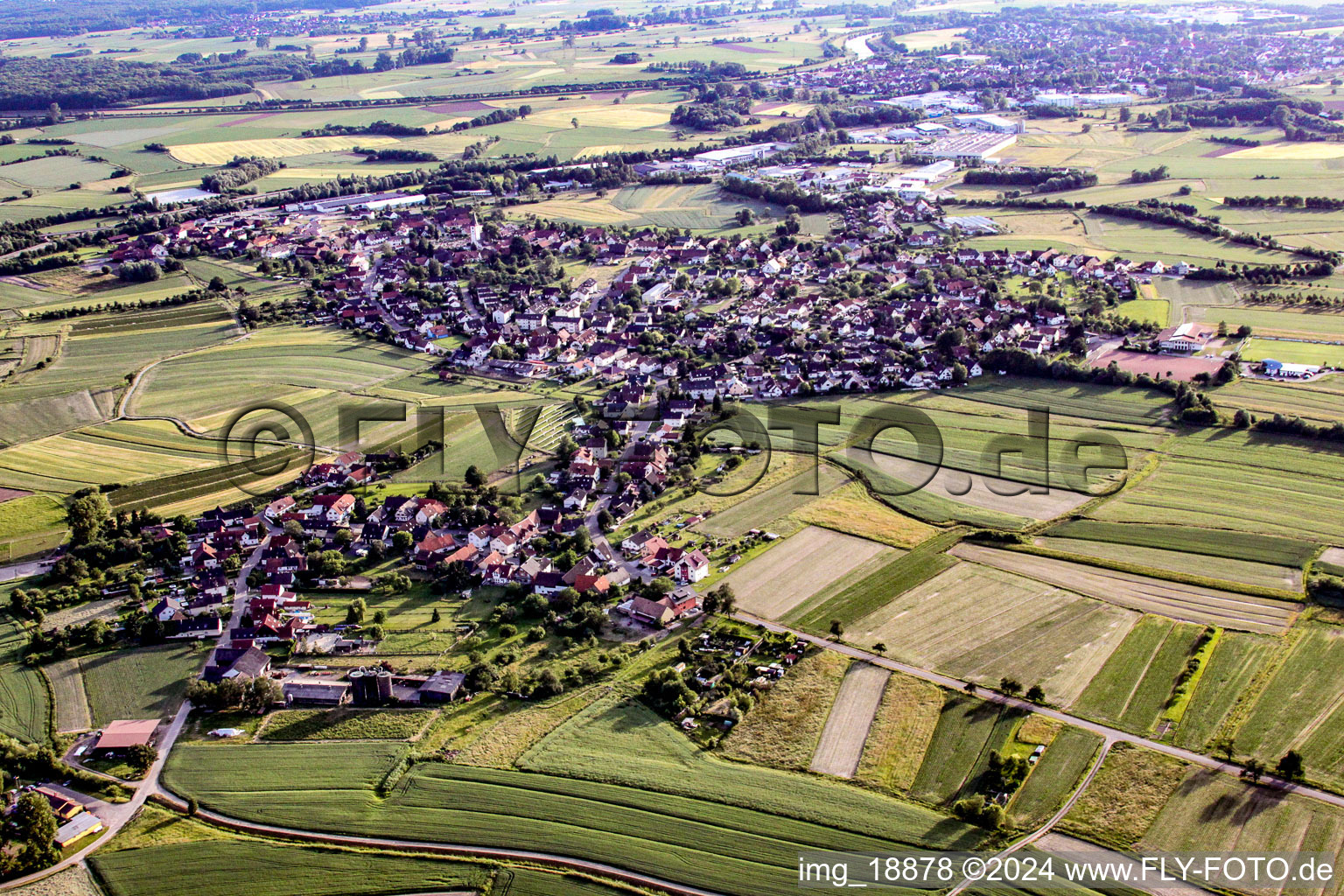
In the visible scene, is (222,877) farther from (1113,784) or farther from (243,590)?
(1113,784)

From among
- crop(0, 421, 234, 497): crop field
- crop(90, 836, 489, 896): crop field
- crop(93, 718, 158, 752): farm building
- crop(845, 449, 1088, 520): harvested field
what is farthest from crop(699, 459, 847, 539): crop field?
crop(0, 421, 234, 497): crop field

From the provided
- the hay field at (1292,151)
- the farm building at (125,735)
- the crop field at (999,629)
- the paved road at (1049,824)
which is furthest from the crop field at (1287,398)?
the hay field at (1292,151)

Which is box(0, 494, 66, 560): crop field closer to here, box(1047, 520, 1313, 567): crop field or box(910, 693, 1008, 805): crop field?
box(910, 693, 1008, 805): crop field

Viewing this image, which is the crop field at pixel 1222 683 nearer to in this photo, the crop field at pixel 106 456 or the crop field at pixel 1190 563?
the crop field at pixel 1190 563

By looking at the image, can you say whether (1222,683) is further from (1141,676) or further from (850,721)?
(850,721)

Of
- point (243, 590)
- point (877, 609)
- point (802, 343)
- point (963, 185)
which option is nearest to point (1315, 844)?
point (877, 609)

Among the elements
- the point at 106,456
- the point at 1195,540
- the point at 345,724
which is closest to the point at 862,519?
the point at 1195,540
